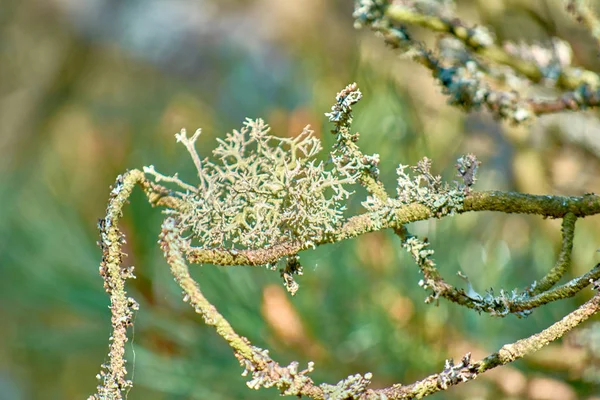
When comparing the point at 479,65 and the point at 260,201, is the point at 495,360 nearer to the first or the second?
the point at 260,201

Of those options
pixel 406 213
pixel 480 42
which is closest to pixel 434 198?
pixel 406 213

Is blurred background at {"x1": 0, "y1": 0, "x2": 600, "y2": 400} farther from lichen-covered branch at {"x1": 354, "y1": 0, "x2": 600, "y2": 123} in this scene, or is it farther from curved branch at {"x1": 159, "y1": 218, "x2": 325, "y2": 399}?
curved branch at {"x1": 159, "y1": 218, "x2": 325, "y2": 399}

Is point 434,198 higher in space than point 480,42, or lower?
lower

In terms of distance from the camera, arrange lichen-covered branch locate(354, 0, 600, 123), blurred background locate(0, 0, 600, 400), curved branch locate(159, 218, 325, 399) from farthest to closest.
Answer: blurred background locate(0, 0, 600, 400)
lichen-covered branch locate(354, 0, 600, 123)
curved branch locate(159, 218, 325, 399)

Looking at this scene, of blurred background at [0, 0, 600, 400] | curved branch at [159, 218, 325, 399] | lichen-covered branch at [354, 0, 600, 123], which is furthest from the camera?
blurred background at [0, 0, 600, 400]

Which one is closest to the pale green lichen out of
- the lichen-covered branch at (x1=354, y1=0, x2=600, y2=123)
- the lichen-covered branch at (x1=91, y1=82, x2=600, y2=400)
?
the lichen-covered branch at (x1=91, y1=82, x2=600, y2=400)

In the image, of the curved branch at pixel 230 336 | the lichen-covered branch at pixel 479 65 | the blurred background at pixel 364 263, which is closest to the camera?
the curved branch at pixel 230 336

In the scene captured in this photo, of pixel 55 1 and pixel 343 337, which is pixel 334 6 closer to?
pixel 55 1

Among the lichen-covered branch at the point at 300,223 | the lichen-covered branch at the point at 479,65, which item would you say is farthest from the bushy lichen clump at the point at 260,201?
the lichen-covered branch at the point at 479,65

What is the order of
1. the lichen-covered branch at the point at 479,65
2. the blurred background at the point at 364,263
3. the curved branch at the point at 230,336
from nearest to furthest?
the curved branch at the point at 230,336, the lichen-covered branch at the point at 479,65, the blurred background at the point at 364,263

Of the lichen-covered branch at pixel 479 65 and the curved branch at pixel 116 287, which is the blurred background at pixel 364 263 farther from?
the curved branch at pixel 116 287
